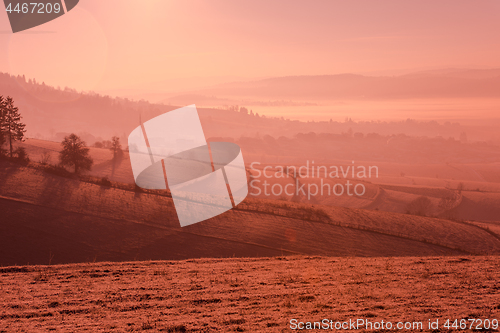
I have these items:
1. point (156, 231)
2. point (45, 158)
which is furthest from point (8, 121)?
point (156, 231)

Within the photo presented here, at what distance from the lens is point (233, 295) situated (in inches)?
477

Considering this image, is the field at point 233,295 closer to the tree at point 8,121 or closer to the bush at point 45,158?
the tree at point 8,121

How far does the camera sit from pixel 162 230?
109ft

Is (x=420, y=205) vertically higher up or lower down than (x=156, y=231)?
lower down

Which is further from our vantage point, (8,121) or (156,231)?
(8,121)

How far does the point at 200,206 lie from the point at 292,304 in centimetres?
3179

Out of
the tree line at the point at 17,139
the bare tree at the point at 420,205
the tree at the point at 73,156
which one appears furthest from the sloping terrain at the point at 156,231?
the bare tree at the point at 420,205

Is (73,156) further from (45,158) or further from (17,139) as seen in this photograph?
(45,158)

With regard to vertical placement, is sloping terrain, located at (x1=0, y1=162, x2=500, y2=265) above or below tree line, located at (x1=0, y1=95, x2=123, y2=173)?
below

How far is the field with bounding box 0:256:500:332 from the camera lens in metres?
9.46

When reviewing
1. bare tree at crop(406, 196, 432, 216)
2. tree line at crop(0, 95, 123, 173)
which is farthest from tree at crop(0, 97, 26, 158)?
bare tree at crop(406, 196, 432, 216)

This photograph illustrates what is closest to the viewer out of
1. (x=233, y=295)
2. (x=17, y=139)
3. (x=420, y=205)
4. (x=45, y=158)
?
(x=233, y=295)

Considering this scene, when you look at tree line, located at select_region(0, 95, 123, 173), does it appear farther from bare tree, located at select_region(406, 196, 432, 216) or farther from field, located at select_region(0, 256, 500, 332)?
bare tree, located at select_region(406, 196, 432, 216)

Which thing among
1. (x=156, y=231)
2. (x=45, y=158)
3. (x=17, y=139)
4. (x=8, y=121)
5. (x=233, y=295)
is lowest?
(x=156, y=231)
